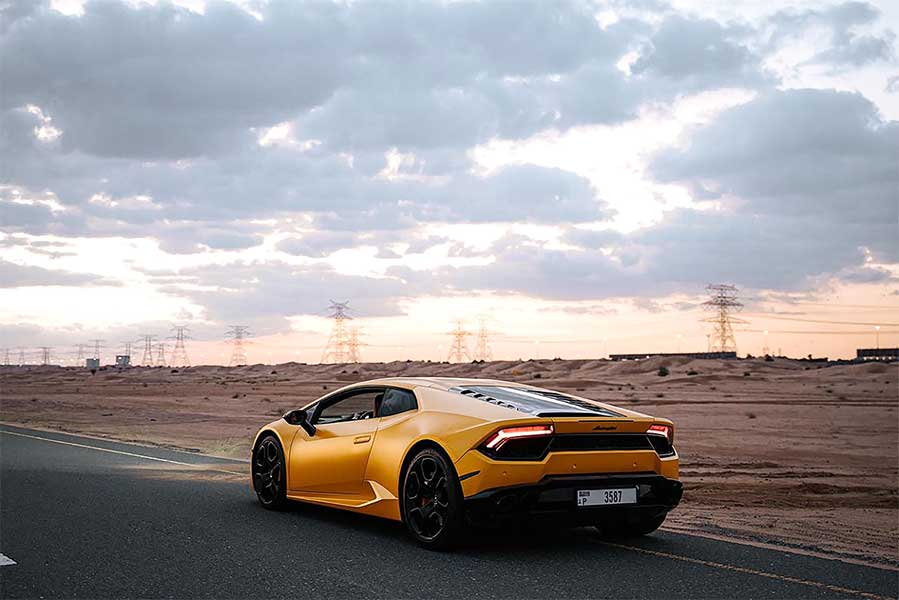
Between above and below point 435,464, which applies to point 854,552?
below

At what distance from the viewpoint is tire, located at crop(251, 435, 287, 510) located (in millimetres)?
9977

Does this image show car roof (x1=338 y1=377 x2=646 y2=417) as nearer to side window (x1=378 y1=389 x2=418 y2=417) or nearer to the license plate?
side window (x1=378 y1=389 x2=418 y2=417)

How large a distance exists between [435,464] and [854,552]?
152 inches

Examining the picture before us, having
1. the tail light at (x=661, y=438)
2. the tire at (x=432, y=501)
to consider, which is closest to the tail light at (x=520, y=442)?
the tire at (x=432, y=501)

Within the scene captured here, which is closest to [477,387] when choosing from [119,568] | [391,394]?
[391,394]

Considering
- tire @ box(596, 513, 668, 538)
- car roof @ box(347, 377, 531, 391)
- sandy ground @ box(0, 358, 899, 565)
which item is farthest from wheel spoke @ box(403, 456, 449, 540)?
sandy ground @ box(0, 358, 899, 565)

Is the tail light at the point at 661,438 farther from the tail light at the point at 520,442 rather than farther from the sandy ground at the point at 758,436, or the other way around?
the sandy ground at the point at 758,436

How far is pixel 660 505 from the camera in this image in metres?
8.12

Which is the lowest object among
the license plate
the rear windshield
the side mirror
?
the license plate

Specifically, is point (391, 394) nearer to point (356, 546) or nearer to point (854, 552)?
point (356, 546)

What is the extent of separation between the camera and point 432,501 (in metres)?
7.90

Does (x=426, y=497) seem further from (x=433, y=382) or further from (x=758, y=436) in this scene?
(x=758, y=436)

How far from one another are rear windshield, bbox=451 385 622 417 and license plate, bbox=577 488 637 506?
615mm

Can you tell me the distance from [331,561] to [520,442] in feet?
5.53
